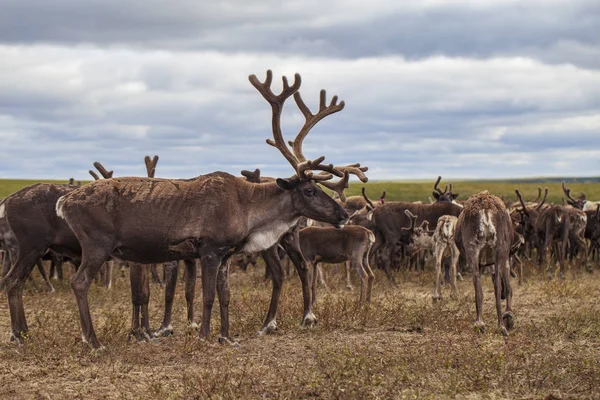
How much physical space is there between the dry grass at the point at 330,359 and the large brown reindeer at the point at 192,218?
0.74 metres

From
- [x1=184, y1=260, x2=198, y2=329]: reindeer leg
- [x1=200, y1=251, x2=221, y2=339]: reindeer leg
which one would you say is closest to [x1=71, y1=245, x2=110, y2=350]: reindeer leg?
[x1=200, y1=251, x2=221, y2=339]: reindeer leg

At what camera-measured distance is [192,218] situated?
10.5m

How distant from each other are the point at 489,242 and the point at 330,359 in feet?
13.0

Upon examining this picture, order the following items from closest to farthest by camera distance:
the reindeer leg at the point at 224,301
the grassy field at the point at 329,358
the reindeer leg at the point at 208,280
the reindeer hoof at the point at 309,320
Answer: the grassy field at the point at 329,358, the reindeer leg at the point at 208,280, the reindeer leg at the point at 224,301, the reindeer hoof at the point at 309,320

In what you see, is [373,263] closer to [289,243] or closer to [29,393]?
[289,243]

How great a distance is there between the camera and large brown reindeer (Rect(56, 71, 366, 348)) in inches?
397

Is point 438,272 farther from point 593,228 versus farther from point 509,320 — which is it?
point 593,228

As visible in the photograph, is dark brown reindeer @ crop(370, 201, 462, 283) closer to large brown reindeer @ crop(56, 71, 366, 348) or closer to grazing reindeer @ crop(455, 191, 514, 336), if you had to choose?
grazing reindeer @ crop(455, 191, 514, 336)

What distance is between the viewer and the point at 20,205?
11.3m

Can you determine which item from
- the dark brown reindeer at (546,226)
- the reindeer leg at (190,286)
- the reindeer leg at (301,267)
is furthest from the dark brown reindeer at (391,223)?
the reindeer leg at (190,286)

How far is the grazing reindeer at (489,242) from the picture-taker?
1184 cm

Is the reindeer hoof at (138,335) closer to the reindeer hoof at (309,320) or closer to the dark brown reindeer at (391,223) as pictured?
the reindeer hoof at (309,320)

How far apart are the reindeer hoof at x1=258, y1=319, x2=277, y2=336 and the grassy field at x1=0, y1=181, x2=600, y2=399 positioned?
0.60ft

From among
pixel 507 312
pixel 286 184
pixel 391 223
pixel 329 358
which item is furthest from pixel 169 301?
pixel 391 223
